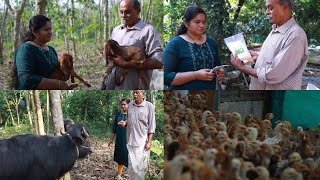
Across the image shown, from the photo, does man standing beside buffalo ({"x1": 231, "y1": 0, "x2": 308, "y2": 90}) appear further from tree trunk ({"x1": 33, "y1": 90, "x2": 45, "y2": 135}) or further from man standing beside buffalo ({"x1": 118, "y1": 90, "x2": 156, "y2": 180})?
tree trunk ({"x1": 33, "y1": 90, "x2": 45, "y2": 135})

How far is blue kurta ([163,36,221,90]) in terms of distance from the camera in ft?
11.6

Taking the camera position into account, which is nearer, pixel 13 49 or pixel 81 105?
pixel 13 49

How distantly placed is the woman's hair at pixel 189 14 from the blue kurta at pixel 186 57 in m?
0.07

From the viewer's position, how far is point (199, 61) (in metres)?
3.58

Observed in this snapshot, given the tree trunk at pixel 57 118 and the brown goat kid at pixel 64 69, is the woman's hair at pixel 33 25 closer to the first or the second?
the brown goat kid at pixel 64 69

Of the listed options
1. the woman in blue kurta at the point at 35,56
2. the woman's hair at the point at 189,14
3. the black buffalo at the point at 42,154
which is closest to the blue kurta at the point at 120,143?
the black buffalo at the point at 42,154

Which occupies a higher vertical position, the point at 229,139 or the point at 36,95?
the point at 36,95

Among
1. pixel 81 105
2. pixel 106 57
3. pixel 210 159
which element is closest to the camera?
pixel 210 159

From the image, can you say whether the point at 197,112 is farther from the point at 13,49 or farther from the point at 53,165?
the point at 13,49

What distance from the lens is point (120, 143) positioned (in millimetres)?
3869

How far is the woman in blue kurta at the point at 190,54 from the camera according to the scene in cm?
355

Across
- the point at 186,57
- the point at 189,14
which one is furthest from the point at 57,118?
the point at 189,14

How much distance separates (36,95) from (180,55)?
122 centimetres

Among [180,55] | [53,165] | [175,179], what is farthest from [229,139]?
[53,165]
